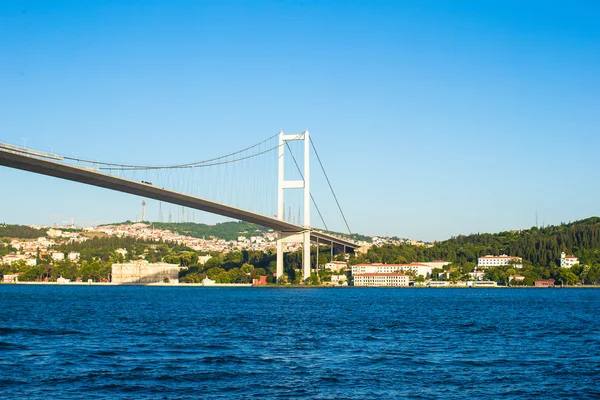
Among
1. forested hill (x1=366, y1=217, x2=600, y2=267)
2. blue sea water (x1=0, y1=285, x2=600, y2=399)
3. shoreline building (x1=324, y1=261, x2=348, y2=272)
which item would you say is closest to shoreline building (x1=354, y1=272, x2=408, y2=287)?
shoreline building (x1=324, y1=261, x2=348, y2=272)

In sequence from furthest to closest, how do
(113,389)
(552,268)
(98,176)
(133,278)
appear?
(133,278) < (552,268) < (98,176) < (113,389)

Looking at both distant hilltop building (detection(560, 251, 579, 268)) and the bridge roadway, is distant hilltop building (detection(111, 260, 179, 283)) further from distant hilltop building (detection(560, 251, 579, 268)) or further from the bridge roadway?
distant hilltop building (detection(560, 251, 579, 268))

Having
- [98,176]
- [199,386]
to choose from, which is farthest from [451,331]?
[98,176]

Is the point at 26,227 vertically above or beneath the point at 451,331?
above

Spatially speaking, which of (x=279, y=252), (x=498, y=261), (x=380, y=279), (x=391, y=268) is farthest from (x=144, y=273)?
(x=498, y=261)

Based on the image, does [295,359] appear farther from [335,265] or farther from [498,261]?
[498,261]

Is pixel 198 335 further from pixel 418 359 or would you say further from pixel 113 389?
pixel 113 389
